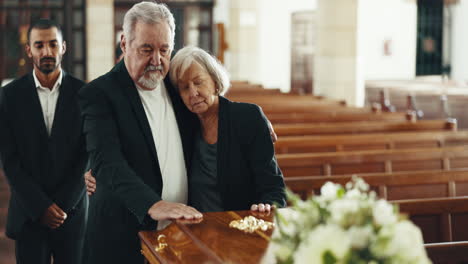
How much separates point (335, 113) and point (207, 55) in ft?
19.6

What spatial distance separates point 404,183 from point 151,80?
2.35 m

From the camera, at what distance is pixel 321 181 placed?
411cm

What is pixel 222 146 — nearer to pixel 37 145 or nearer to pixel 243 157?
pixel 243 157

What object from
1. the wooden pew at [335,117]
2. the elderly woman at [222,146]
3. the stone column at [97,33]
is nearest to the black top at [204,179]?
the elderly woman at [222,146]

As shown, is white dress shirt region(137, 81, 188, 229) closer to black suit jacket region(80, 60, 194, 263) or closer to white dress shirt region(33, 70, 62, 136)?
black suit jacket region(80, 60, 194, 263)

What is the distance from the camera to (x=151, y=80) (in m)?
2.32

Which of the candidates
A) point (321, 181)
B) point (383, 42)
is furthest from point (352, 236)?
point (383, 42)

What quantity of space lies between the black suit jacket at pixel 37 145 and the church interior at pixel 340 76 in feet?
4.51

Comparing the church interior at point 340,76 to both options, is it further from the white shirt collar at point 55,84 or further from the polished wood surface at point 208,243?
the white shirt collar at point 55,84

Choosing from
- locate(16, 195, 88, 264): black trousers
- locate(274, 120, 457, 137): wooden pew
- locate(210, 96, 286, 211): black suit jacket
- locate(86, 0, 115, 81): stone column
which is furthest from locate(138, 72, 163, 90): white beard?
locate(86, 0, 115, 81): stone column

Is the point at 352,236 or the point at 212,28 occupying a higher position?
the point at 212,28

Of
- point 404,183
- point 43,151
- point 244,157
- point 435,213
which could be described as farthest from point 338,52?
point 244,157

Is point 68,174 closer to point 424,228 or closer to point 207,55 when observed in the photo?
point 207,55

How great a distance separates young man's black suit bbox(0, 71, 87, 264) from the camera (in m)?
3.09
